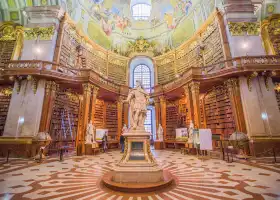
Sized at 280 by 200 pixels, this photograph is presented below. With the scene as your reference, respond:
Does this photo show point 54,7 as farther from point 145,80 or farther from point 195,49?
point 195,49

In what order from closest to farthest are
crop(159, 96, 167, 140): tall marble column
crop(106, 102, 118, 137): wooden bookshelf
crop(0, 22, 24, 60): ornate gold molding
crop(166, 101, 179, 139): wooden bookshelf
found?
crop(0, 22, 24, 60): ornate gold molding < crop(159, 96, 167, 140): tall marble column < crop(106, 102, 118, 137): wooden bookshelf < crop(166, 101, 179, 139): wooden bookshelf

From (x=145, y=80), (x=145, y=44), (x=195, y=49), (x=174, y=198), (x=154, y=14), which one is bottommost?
(x=174, y=198)

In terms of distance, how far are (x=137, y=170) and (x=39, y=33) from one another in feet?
36.9

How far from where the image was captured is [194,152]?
8375mm

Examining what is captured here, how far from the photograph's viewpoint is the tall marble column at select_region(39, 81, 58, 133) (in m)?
8.22

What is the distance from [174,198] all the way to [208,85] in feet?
29.6

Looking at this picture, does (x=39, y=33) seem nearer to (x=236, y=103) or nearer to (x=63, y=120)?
(x=63, y=120)

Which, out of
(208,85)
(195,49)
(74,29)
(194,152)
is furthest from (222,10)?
(74,29)

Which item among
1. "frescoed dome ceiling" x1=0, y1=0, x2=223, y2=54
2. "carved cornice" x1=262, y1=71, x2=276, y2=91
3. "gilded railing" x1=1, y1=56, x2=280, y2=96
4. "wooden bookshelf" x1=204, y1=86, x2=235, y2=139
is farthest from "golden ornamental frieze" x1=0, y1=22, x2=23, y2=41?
"carved cornice" x1=262, y1=71, x2=276, y2=91

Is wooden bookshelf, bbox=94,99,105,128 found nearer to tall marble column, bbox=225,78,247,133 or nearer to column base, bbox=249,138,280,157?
tall marble column, bbox=225,78,247,133

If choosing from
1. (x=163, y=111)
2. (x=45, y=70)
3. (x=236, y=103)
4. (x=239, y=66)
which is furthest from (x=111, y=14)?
(x=236, y=103)

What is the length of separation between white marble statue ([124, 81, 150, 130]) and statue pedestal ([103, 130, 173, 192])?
251 mm

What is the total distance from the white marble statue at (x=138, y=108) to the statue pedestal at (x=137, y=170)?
0.82 feet

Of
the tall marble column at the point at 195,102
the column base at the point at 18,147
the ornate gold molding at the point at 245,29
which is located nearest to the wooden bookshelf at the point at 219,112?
the tall marble column at the point at 195,102
